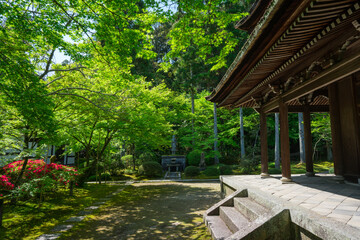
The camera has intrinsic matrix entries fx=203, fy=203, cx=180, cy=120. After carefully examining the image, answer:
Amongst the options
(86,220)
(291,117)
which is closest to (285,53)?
(86,220)

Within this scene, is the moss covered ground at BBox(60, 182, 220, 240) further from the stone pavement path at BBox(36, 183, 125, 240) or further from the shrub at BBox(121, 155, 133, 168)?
the shrub at BBox(121, 155, 133, 168)

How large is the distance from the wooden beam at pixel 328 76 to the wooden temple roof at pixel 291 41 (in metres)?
0.14

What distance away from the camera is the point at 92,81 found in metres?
8.98

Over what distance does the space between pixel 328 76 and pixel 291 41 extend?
1.25m

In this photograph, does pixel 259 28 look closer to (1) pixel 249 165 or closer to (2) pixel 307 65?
(2) pixel 307 65

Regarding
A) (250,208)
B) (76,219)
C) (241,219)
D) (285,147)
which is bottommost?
(76,219)

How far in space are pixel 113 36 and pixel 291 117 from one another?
22.2 m

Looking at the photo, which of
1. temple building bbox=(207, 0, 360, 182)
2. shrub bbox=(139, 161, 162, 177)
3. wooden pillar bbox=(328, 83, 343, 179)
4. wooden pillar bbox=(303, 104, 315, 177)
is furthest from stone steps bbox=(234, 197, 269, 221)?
shrub bbox=(139, 161, 162, 177)

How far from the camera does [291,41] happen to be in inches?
125

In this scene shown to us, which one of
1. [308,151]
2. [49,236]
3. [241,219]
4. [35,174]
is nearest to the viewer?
[241,219]

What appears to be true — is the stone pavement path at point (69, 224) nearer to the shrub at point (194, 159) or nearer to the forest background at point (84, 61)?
the forest background at point (84, 61)

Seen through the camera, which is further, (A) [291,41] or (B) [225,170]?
(B) [225,170]

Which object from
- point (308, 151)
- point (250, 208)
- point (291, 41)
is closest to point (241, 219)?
point (250, 208)

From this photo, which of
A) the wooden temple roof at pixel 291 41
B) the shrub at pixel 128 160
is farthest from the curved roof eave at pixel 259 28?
the shrub at pixel 128 160
